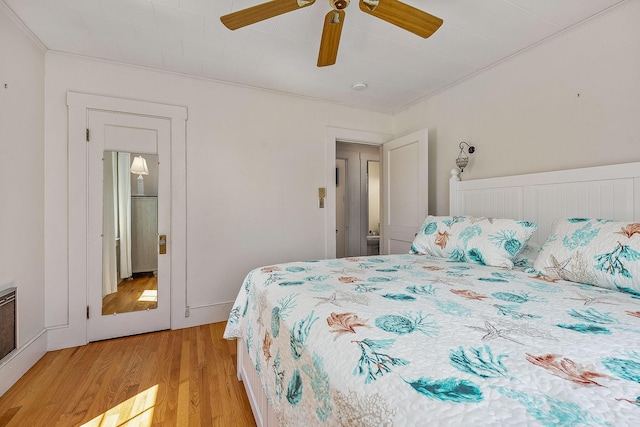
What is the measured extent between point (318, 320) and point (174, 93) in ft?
8.68

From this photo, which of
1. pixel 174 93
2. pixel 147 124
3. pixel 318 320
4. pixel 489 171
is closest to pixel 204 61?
pixel 174 93

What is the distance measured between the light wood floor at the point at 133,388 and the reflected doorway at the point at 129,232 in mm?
378

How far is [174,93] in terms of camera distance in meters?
2.66

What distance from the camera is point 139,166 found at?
8.38 feet

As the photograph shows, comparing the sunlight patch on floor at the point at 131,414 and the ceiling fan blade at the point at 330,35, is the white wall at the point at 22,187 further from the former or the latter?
the ceiling fan blade at the point at 330,35

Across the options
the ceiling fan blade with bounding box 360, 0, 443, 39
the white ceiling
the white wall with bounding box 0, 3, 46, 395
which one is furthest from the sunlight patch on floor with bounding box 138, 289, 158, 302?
the ceiling fan blade with bounding box 360, 0, 443, 39

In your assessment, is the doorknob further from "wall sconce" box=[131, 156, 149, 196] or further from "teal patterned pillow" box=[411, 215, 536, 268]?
"teal patterned pillow" box=[411, 215, 536, 268]

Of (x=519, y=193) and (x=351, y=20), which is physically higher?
(x=351, y=20)

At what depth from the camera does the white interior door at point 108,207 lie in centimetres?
239

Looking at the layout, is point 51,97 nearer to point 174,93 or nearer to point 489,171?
point 174,93

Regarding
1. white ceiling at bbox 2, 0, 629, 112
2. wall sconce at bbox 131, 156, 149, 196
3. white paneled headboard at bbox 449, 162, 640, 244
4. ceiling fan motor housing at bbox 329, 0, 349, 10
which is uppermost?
white ceiling at bbox 2, 0, 629, 112

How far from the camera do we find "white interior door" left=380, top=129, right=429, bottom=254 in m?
3.01

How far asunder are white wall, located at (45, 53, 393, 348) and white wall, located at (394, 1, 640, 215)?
55.3 inches

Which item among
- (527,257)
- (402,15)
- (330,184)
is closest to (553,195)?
(527,257)
